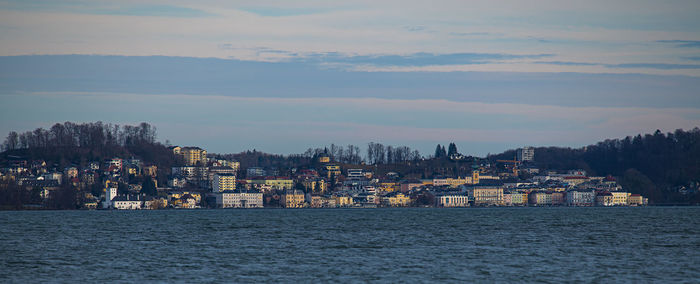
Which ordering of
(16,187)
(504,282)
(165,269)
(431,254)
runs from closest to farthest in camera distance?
1. (504,282)
2. (165,269)
3. (431,254)
4. (16,187)

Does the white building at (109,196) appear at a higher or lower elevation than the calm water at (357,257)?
higher

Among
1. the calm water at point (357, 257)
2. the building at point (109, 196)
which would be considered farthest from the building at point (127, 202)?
the calm water at point (357, 257)

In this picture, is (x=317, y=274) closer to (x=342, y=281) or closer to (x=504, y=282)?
(x=342, y=281)

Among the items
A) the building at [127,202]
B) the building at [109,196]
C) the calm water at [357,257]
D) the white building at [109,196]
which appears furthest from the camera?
the white building at [109,196]

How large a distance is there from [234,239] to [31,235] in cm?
1700

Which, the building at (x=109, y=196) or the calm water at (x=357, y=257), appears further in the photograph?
the building at (x=109, y=196)

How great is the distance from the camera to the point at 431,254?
46.2 m

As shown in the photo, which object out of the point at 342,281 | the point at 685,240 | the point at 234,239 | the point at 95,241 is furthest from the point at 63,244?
the point at 685,240

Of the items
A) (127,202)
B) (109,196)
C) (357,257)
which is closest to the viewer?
(357,257)

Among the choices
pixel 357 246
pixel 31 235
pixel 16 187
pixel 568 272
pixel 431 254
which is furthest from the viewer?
pixel 16 187

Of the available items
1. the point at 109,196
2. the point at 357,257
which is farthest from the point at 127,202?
the point at 357,257

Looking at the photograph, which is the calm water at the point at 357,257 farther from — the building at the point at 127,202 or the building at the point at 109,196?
the building at the point at 109,196

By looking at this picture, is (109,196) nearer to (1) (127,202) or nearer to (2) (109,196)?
(2) (109,196)

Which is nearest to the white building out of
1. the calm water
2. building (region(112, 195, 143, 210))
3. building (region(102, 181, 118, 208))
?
building (region(102, 181, 118, 208))
